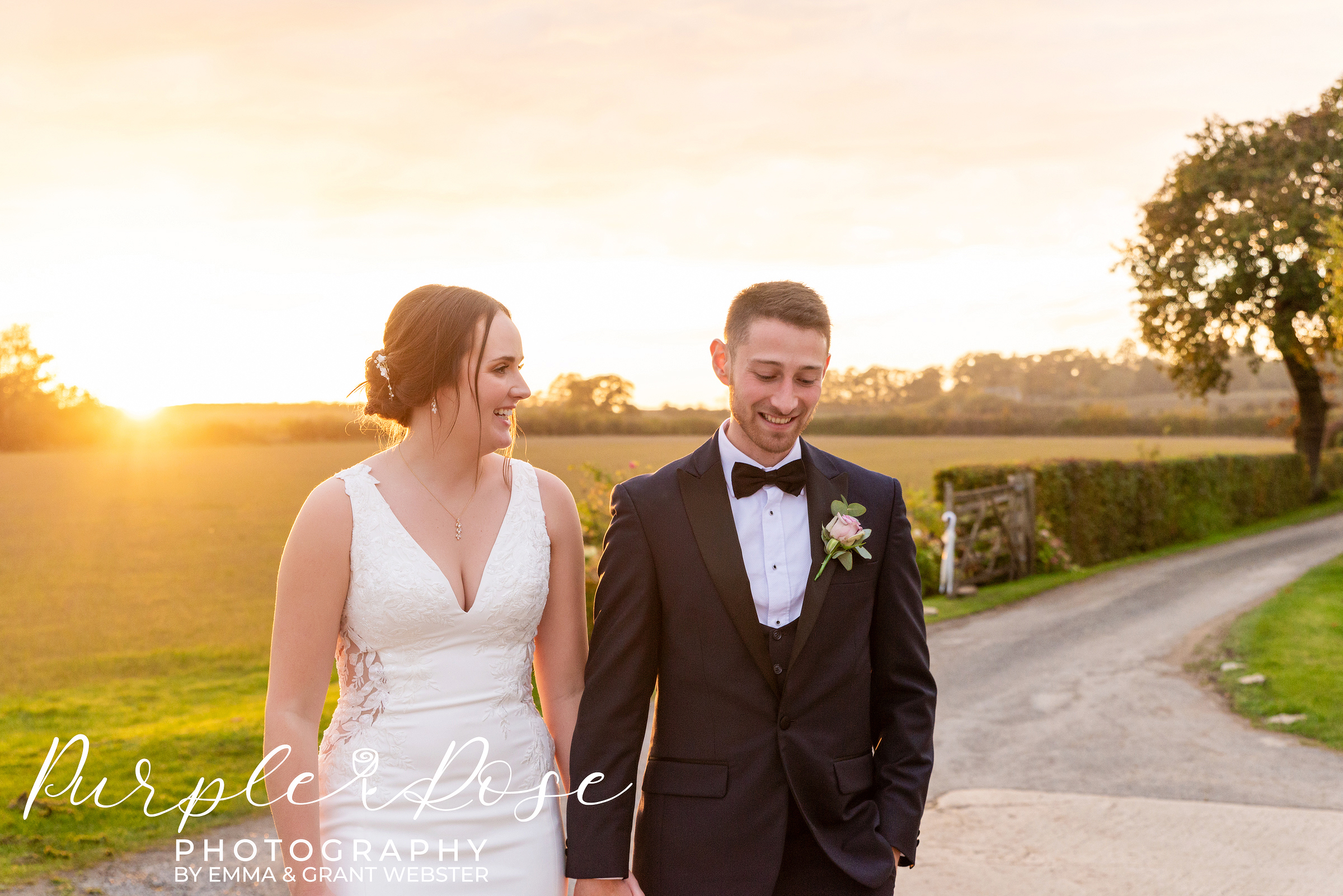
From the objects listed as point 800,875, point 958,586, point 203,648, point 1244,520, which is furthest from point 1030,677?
point 1244,520

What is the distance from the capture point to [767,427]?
2.45m

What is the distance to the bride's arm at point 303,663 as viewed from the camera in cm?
234

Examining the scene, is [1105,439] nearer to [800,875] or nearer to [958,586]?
[958,586]

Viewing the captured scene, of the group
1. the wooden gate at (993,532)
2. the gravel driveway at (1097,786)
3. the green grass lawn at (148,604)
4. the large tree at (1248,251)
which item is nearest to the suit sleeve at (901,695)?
the gravel driveway at (1097,786)

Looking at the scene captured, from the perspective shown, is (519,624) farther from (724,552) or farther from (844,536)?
(844,536)

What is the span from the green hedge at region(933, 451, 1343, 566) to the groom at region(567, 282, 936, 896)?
14.3 meters

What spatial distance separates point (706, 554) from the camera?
8.00 ft

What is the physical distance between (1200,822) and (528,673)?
15.5 ft

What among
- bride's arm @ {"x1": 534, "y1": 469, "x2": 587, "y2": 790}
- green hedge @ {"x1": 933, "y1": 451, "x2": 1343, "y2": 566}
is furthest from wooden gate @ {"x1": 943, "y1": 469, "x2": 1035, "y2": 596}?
bride's arm @ {"x1": 534, "y1": 469, "x2": 587, "y2": 790}

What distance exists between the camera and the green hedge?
17.4 meters

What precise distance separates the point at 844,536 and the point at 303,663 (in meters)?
1.37

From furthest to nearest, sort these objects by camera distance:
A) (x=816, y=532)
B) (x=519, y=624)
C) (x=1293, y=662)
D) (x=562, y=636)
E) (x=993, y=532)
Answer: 1. (x=993, y=532)
2. (x=1293, y=662)
3. (x=562, y=636)
4. (x=519, y=624)
5. (x=816, y=532)

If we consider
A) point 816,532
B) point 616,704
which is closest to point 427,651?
point 616,704

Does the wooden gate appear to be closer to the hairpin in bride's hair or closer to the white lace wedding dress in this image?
the white lace wedding dress
